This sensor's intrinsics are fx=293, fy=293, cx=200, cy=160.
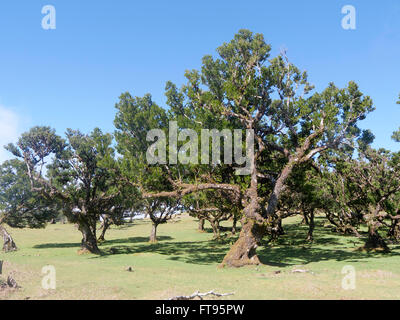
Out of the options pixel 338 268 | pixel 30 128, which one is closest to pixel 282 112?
pixel 338 268

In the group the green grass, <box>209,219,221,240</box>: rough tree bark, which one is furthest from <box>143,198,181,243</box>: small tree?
the green grass

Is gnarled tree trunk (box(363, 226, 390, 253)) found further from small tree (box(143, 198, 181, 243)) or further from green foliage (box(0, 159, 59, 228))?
green foliage (box(0, 159, 59, 228))

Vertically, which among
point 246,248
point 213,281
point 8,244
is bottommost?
point 8,244

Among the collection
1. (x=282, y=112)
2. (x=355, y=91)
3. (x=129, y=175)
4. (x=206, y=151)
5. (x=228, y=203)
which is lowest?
(x=228, y=203)

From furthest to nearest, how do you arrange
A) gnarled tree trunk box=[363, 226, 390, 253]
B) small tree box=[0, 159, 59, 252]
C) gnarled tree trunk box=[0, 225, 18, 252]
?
small tree box=[0, 159, 59, 252]
gnarled tree trunk box=[0, 225, 18, 252]
gnarled tree trunk box=[363, 226, 390, 253]

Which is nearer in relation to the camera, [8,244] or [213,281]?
[213,281]

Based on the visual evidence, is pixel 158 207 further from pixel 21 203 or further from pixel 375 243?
pixel 375 243

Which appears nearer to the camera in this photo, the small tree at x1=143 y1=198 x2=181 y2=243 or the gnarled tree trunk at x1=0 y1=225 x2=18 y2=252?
the gnarled tree trunk at x1=0 y1=225 x2=18 y2=252

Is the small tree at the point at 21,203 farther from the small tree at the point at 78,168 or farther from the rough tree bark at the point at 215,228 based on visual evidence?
the rough tree bark at the point at 215,228

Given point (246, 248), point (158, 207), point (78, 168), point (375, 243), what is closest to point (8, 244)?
point (78, 168)

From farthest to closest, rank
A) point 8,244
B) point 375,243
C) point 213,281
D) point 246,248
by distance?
point 8,244
point 375,243
point 246,248
point 213,281
